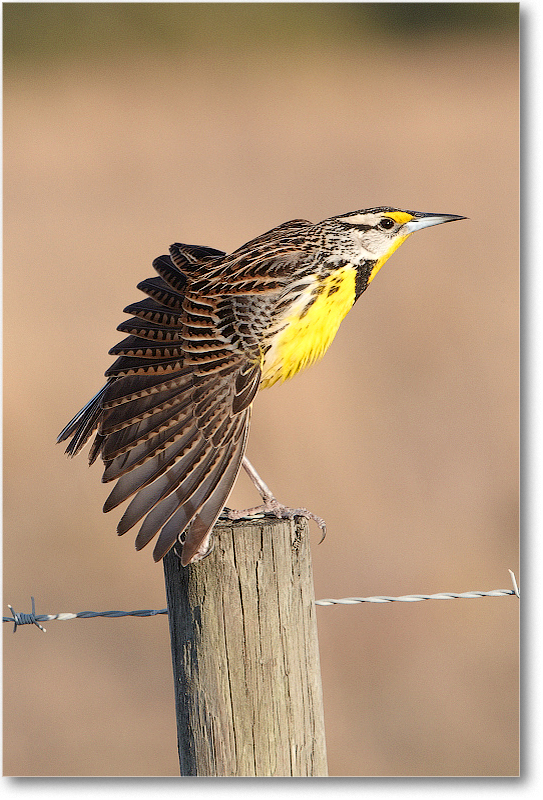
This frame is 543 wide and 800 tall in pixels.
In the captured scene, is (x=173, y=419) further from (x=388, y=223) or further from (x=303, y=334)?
(x=388, y=223)

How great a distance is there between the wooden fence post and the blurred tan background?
162 centimetres

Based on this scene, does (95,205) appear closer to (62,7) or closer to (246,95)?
(246,95)

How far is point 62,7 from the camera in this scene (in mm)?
3100

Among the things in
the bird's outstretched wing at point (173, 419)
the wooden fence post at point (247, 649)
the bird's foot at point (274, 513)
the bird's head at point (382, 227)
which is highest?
the bird's head at point (382, 227)

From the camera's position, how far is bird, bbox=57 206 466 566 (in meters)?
1.96

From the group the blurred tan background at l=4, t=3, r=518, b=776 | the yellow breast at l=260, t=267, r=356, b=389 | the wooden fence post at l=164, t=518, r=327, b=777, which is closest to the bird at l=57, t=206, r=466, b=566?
the yellow breast at l=260, t=267, r=356, b=389

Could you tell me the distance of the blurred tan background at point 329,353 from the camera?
3.67 m

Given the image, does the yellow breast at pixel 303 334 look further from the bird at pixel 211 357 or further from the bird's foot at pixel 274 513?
the bird's foot at pixel 274 513

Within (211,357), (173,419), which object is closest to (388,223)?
(211,357)

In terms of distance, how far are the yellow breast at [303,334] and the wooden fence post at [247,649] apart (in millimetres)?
599

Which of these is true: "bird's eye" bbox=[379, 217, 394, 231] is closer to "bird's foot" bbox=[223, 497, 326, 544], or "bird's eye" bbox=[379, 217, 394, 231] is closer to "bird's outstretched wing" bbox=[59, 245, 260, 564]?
"bird's outstretched wing" bbox=[59, 245, 260, 564]

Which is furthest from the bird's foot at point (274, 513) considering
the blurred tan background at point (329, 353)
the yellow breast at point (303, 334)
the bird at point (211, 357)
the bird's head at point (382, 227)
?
the blurred tan background at point (329, 353)

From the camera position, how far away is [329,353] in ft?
18.6

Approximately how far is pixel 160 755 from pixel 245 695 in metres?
2.21
